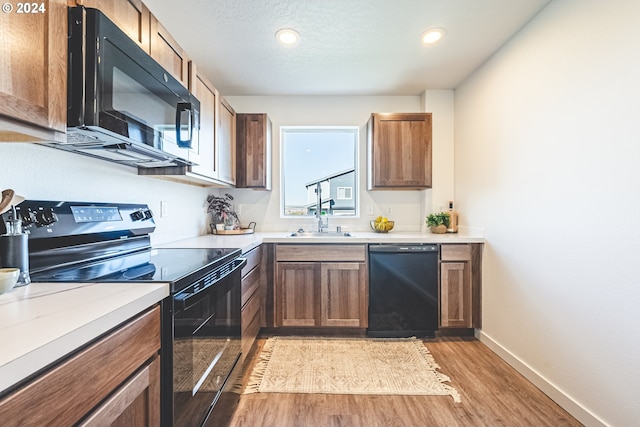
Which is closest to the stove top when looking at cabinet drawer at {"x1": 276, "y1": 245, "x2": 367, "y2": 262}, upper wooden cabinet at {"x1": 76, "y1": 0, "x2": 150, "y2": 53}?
cabinet drawer at {"x1": 276, "y1": 245, "x2": 367, "y2": 262}

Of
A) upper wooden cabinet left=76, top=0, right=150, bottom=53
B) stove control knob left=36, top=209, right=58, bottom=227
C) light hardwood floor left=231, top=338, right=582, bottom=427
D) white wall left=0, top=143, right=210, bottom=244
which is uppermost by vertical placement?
upper wooden cabinet left=76, top=0, right=150, bottom=53

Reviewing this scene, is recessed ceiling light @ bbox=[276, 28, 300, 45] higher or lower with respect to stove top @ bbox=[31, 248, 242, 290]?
higher

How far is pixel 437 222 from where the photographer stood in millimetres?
2875

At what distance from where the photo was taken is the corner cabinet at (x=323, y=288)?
2.51 m

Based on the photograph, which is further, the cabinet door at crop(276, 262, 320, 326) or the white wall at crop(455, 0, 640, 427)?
the cabinet door at crop(276, 262, 320, 326)

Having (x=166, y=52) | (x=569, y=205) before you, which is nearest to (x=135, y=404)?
(x=166, y=52)

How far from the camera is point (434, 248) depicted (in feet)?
8.27

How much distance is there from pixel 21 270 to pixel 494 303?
286 cm

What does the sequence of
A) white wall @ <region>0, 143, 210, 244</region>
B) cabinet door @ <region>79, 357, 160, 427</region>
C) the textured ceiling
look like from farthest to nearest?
1. the textured ceiling
2. white wall @ <region>0, 143, 210, 244</region>
3. cabinet door @ <region>79, 357, 160, 427</region>

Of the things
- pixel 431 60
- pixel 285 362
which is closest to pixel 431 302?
pixel 285 362

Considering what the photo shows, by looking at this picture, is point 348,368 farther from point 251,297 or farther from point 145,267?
point 145,267

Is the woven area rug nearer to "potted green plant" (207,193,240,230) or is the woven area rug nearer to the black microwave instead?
"potted green plant" (207,193,240,230)

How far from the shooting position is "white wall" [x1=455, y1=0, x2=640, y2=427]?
134cm

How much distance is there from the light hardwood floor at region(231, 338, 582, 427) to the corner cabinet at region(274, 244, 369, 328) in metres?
0.77
